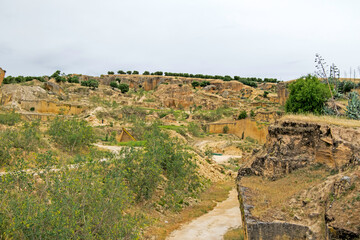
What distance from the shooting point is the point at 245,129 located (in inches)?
1634

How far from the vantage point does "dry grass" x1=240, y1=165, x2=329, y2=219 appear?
8202mm

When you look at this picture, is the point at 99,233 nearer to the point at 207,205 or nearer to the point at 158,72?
the point at 207,205

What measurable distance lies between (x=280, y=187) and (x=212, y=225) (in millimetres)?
5176

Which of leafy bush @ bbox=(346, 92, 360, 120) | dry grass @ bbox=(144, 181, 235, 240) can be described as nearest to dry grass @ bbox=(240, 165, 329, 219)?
dry grass @ bbox=(144, 181, 235, 240)

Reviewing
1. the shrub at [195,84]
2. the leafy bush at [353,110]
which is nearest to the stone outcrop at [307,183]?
the leafy bush at [353,110]

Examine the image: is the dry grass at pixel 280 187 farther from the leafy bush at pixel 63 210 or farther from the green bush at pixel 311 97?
the green bush at pixel 311 97

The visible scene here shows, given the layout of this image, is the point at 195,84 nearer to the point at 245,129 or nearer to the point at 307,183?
the point at 245,129

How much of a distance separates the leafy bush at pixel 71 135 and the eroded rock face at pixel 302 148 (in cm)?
991

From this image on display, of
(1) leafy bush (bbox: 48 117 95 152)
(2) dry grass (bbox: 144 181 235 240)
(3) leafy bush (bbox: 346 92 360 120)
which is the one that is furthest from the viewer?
(1) leafy bush (bbox: 48 117 95 152)

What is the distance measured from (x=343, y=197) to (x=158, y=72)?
91447 mm

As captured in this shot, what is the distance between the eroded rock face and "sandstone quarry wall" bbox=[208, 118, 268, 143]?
25.1 m

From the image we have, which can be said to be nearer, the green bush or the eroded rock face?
the eroded rock face

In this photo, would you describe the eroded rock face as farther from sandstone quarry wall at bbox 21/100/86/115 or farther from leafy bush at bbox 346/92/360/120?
sandstone quarry wall at bbox 21/100/86/115

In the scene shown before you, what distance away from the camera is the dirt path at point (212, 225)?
1214 centimetres
